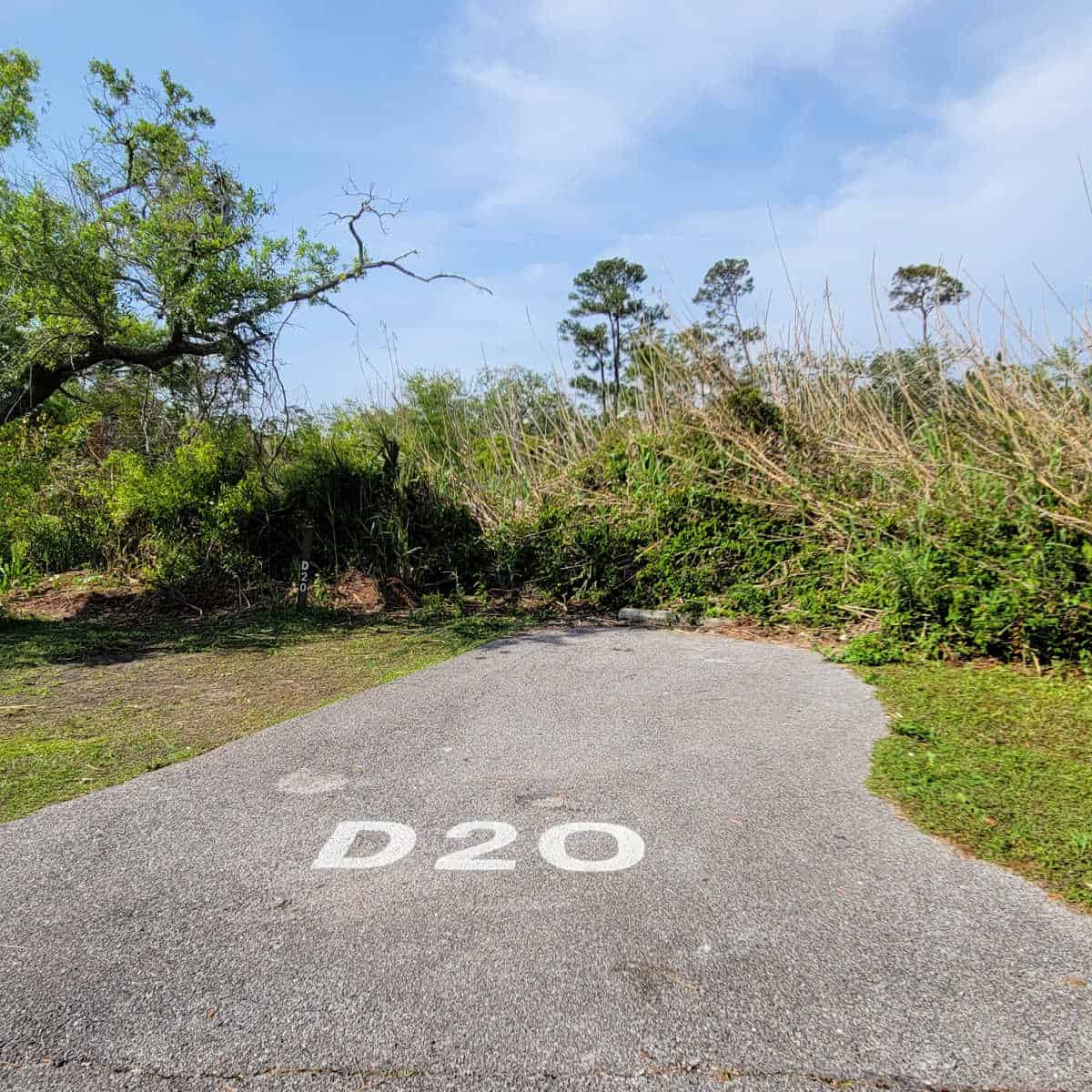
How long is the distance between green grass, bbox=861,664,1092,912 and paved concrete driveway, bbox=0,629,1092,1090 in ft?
0.55

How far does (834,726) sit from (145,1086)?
12.4 ft

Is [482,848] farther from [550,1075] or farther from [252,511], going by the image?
[252,511]

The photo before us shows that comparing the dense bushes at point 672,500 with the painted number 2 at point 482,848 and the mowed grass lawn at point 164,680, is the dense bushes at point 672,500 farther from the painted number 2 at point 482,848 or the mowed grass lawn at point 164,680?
the painted number 2 at point 482,848

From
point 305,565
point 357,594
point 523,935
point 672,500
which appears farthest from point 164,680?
point 672,500

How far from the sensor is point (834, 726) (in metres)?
4.56

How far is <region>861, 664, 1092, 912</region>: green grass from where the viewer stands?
2.84 m

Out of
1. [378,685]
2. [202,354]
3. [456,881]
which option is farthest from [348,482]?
[456,881]

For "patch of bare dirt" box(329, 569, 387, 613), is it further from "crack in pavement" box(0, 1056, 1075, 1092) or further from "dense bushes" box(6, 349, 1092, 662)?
"crack in pavement" box(0, 1056, 1075, 1092)

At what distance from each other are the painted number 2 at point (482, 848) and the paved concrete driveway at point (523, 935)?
0.05 feet

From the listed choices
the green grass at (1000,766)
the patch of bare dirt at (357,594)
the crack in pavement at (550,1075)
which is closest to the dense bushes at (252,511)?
the patch of bare dirt at (357,594)

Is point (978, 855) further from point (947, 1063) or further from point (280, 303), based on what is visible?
point (280, 303)

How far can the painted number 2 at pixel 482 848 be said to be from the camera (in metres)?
2.81

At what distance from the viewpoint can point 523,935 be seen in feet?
7.69

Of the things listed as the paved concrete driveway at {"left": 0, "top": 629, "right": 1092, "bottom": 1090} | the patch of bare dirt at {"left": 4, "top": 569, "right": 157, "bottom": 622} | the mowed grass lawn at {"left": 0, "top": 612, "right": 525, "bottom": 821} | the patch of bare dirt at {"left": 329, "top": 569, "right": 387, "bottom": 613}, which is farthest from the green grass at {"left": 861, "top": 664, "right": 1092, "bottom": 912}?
the patch of bare dirt at {"left": 4, "top": 569, "right": 157, "bottom": 622}
